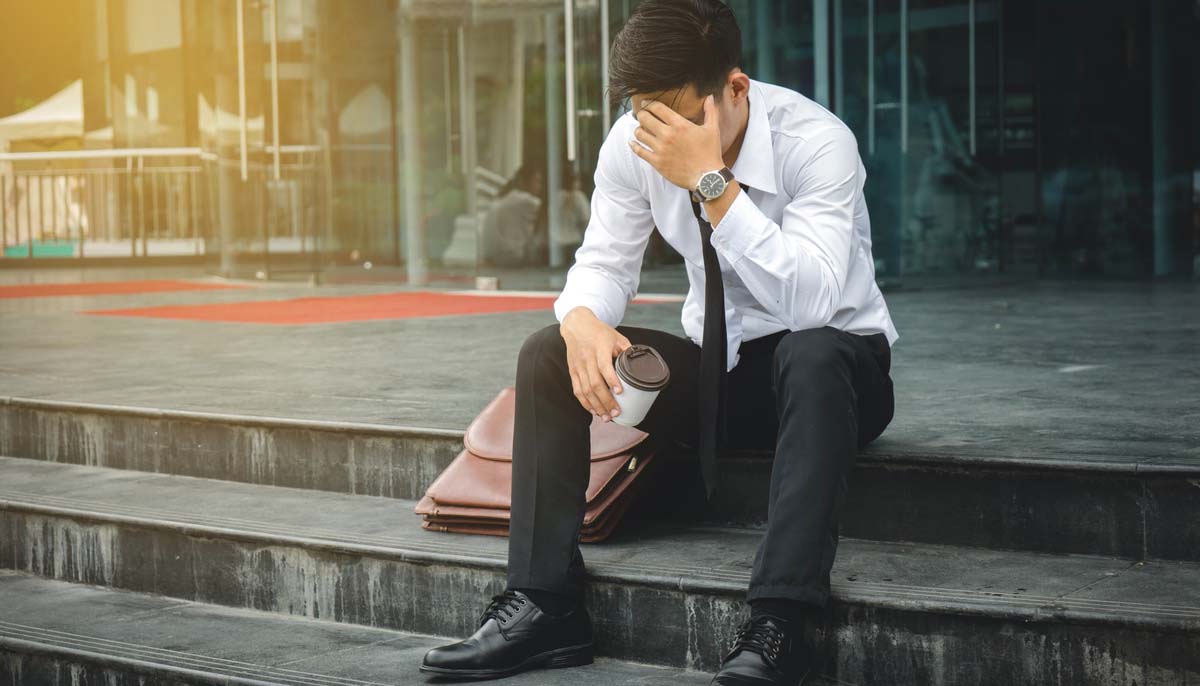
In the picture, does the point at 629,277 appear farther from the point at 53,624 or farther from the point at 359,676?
the point at 53,624

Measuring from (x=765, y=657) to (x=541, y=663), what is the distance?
1.63 ft

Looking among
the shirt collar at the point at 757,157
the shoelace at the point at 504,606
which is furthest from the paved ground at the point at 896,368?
the shoelace at the point at 504,606

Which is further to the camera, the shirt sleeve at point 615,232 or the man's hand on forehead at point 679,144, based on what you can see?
the shirt sleeve at point 615,232

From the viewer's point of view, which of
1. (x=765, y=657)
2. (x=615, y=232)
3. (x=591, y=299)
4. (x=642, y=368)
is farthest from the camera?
(x=615, y=232)

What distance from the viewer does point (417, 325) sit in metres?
7.03

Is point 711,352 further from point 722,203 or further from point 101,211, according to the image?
point 101,211

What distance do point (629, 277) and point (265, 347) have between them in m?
3.52

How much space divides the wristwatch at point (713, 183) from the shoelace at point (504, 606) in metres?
0.80

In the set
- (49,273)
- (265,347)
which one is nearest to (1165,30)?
(265,347)

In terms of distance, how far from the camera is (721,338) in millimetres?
2375

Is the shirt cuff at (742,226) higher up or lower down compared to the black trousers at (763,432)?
higher up

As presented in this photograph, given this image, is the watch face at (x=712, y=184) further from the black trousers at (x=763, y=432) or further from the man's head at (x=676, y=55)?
the black trousers at (x=763, y=432)

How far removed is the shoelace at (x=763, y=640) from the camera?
82.7 inches

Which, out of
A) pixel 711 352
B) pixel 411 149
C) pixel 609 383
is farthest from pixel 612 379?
pixel 411 149
